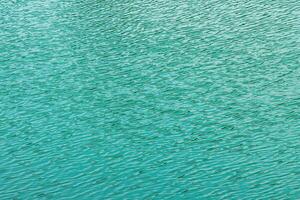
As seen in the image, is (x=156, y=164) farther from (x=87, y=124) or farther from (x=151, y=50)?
(x=151, y=50)

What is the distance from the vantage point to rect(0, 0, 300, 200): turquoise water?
163ft

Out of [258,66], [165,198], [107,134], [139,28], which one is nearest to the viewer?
[165,198]

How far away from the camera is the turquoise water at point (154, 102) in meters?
49.7

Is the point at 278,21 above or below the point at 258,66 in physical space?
above

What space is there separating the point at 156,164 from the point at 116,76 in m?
21.6

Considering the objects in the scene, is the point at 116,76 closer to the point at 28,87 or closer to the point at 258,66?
the point at 28,87

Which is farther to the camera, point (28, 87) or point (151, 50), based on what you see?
point (151, 50)

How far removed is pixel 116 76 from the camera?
71.7 meters

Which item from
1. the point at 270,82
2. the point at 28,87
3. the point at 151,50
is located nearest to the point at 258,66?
the point at 270,82

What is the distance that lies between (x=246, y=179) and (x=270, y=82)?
761 inches

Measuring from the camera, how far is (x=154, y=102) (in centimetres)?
6356

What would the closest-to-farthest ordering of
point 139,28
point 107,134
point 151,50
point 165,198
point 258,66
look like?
1. point 165,198
2. point 107,134
3. point 258,66
4. point 151,50
5. point 139,28

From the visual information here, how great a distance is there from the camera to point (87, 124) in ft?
198

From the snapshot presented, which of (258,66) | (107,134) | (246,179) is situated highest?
(258,66)
